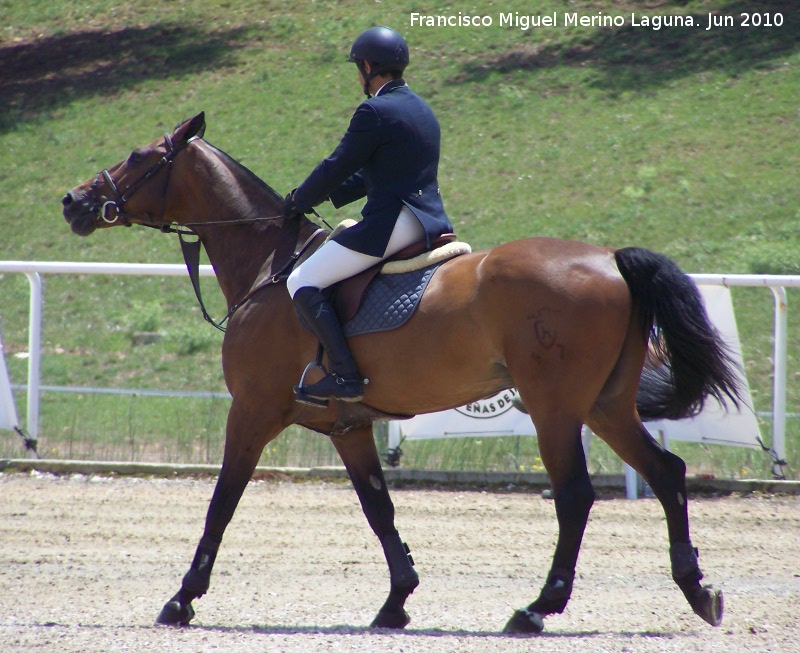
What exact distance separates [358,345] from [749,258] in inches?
419

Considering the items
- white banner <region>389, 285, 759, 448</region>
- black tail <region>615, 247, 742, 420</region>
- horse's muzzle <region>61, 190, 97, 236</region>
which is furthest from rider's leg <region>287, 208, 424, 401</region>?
white banner <region>389, 285, 759, 448</region>

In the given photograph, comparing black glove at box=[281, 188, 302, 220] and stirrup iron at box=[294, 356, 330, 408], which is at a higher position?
black glove at box=[281, 188, 302, 220]

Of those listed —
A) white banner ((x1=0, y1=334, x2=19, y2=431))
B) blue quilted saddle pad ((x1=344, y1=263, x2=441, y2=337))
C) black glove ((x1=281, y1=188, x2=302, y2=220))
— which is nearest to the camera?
blue quilted saddle pad ((x1=344, y1=263, x2=441, y2=337))

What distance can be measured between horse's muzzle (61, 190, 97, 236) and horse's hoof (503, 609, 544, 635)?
3156 millimetres

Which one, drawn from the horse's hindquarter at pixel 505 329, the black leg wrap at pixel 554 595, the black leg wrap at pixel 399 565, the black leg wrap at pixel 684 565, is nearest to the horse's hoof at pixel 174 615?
the black leg wrap at pixel 399 565

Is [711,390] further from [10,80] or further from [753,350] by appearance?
[10,80]

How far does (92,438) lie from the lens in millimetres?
9047

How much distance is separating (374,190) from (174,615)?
2.34 meters

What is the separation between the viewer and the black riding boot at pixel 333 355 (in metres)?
4.85

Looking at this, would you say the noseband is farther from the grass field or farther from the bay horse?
the grass field

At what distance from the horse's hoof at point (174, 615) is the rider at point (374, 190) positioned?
1.23m

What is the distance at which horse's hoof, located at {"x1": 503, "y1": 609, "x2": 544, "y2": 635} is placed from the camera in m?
4.59

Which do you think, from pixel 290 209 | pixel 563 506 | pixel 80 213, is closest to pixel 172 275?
pixel 80 213

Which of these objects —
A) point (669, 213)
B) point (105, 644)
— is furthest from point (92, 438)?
point (669, 213)
